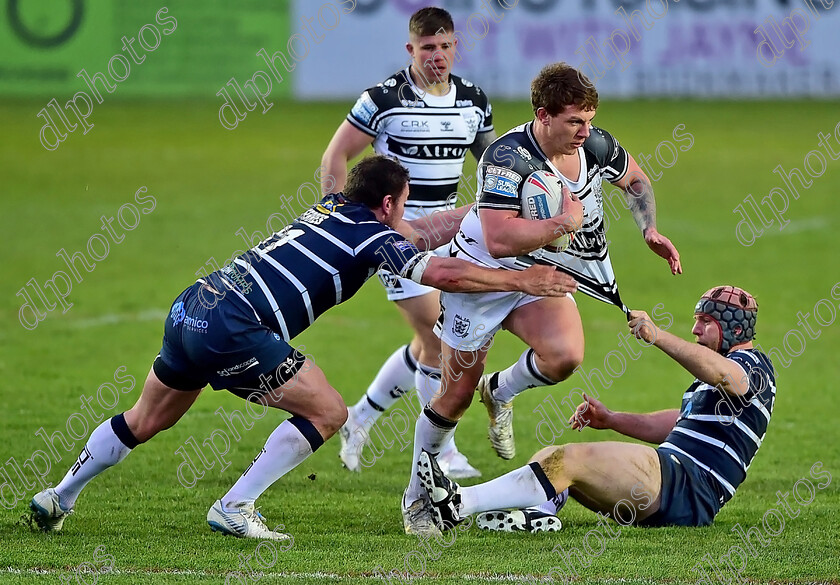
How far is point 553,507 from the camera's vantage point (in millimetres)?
6094

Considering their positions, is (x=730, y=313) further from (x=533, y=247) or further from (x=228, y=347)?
(x=228, y=347)

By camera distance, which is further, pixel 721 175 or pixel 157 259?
pixel 721 175

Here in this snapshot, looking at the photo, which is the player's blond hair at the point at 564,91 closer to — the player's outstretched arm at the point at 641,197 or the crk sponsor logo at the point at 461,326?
the player's outstretched arm at the point at 641,197

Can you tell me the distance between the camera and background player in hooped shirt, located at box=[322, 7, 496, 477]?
7.89m

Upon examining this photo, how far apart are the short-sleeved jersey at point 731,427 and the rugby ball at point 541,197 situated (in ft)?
3.57

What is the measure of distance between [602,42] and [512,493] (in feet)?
83.7

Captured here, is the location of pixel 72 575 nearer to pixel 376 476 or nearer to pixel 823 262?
pixel 376 476

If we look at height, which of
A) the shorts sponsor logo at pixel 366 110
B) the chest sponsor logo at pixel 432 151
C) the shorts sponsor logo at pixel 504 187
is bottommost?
the chest sponsor logo at pixel 432 151

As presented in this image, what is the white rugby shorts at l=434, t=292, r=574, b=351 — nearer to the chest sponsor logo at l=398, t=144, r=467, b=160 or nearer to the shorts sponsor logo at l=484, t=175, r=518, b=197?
the shorts sponsor logo at l=484, t=175, r=518, b=197

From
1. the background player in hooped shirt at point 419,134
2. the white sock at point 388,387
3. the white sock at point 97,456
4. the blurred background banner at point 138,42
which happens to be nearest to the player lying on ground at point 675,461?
the white sock at point 97,456

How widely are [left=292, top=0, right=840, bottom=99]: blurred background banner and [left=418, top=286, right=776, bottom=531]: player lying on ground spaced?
2335 cm

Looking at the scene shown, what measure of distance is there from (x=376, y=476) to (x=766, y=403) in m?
2.62

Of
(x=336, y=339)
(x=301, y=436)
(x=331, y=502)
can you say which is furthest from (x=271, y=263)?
(x=336, y=339)

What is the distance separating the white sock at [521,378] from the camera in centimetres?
632
